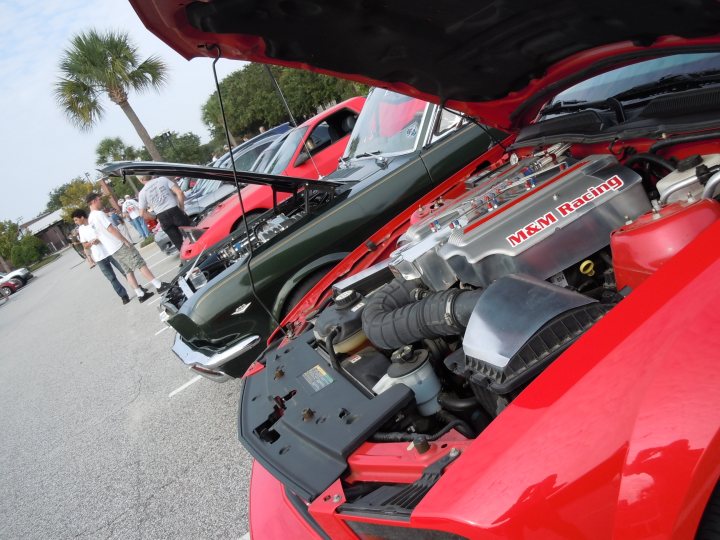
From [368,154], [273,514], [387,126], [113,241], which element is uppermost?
[113,241]

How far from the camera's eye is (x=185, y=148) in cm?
4675

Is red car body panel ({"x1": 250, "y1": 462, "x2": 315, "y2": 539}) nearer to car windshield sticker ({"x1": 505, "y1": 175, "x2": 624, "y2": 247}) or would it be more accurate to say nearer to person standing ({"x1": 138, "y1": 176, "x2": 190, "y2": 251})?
car windshield sticker ({"x1": 505, "y1": 175, "x2": 624, "y2": 247})

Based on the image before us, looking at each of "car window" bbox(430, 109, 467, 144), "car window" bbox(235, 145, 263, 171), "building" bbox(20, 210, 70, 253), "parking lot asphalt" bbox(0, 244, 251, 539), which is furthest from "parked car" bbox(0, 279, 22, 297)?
"building" bbox(20, 210, 70, 253)

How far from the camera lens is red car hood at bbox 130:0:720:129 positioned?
1.60 meters

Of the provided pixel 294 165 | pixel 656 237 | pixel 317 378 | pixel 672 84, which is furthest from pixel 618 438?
pixel 294 165

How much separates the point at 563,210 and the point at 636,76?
32.3 inches

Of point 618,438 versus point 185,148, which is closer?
point 618,438

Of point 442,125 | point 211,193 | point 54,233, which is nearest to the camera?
point 442,125

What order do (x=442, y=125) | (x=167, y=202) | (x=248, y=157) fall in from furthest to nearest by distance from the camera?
1. (x=248, y=157)
2. (x=167, y=202)
3. (x=442, y=125)

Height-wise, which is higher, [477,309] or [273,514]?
[477,309]

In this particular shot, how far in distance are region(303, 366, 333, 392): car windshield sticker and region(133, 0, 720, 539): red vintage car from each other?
0.04ft

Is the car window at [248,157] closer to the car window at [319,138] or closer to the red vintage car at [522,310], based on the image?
the car window at [319,138]

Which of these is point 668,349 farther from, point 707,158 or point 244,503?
point 244,503

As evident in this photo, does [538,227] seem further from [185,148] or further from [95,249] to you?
[185,148]
